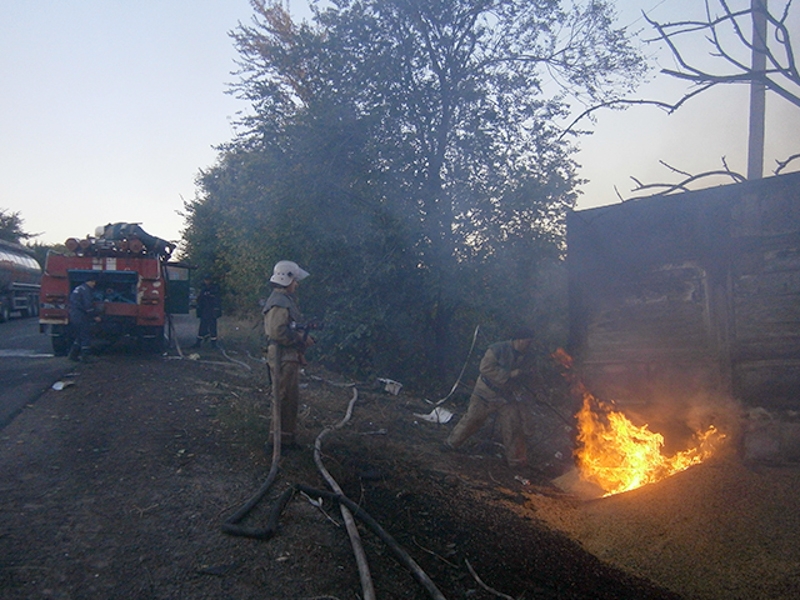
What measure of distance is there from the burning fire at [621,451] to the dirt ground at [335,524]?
0.37 m

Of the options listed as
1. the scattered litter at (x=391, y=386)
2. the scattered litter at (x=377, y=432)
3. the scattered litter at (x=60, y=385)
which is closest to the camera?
the scattered litter at (x=377, y=432)

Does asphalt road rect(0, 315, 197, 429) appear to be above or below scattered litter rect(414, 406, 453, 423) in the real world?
above

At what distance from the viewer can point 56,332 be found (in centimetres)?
1173

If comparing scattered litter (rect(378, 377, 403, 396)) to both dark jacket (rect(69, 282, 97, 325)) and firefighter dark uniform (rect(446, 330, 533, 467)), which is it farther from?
dark jacket (rect(69, 282, 97, 325))

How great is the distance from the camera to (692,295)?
5254mm

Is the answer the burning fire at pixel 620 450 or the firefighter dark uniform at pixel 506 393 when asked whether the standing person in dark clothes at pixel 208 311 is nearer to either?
the firefighter dark uniform at pixel 506 393

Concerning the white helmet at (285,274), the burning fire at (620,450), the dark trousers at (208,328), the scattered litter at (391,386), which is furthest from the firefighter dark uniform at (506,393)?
the dark trousers at (208,328)

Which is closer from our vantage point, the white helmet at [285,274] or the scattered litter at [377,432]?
the white helmet at [285,274]

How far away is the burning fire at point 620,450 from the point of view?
18.4 ft

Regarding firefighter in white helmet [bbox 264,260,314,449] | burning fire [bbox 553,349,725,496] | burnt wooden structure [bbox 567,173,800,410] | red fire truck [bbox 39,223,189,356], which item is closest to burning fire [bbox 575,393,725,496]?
burning fire [bbox 553,349,725,496]

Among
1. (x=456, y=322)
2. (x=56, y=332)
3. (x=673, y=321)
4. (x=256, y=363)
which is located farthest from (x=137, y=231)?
(x=673, y=321)

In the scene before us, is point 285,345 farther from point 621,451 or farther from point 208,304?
point 208,304

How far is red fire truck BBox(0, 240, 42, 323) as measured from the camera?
20.7m

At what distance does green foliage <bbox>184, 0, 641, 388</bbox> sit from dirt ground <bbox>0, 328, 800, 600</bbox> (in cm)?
556
